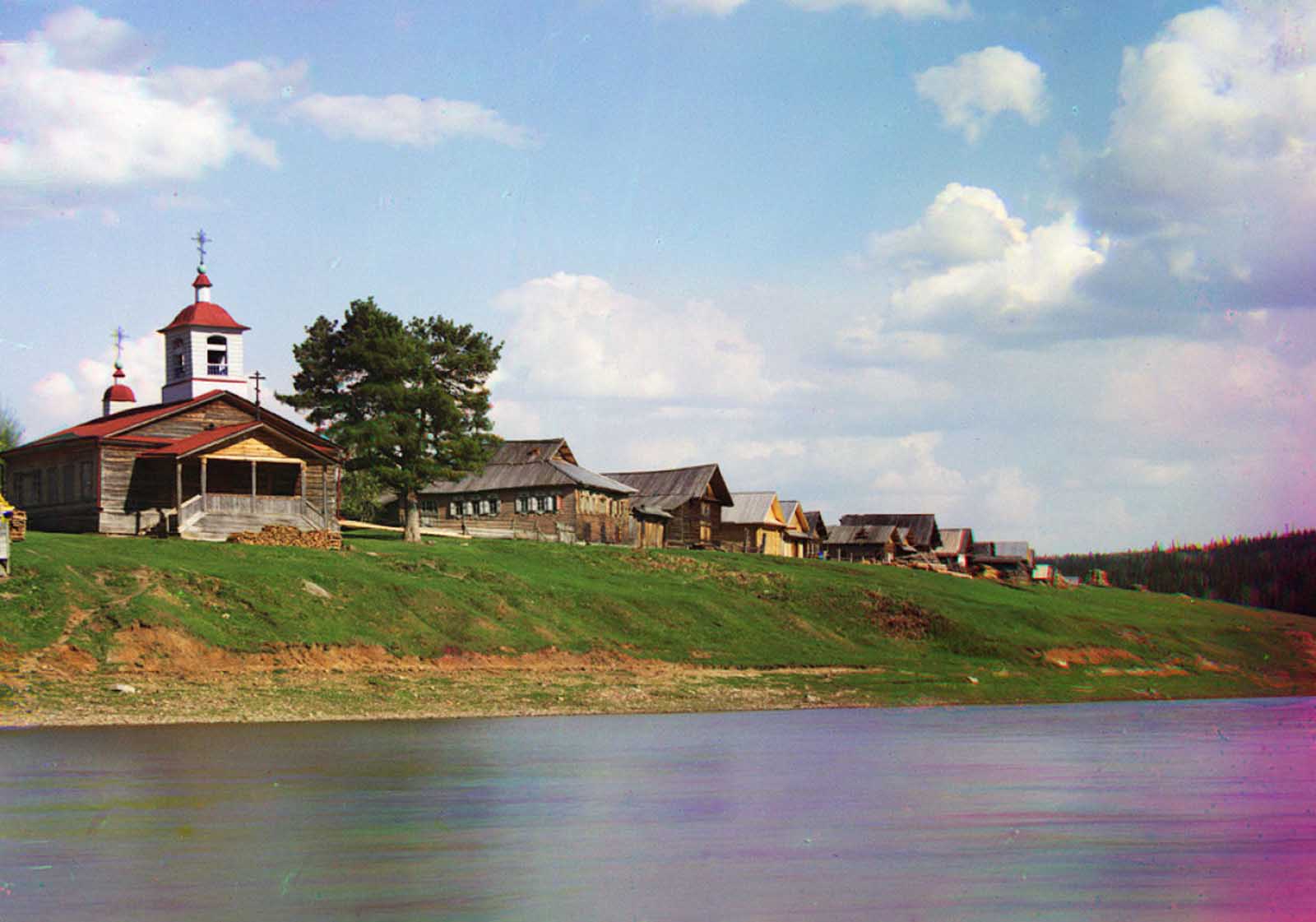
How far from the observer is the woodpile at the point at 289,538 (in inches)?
2414

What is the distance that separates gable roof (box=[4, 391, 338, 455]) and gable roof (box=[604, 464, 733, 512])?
4060 centimetres

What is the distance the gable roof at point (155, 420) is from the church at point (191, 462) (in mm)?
80

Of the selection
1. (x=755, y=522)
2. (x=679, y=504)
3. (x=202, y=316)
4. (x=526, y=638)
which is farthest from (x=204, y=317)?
(x=755, y=522)

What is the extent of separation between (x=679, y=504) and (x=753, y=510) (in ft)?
43.1

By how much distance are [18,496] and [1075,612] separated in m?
52.8

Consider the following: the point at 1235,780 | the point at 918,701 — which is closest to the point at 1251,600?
the point at 918,701

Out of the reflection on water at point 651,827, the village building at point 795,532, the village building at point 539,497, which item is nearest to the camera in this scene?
the reflection on water at point 651,827

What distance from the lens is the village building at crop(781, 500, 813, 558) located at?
125m

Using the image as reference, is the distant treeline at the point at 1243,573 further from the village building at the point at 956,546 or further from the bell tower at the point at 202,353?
the bell tower at the point at 202,353

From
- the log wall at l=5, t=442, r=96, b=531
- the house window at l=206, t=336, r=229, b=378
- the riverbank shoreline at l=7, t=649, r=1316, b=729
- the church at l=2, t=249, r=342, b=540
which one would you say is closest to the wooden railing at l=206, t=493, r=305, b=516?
the church at l=2, t=249, r=342, b=540

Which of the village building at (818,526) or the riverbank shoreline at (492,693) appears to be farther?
the village building at (818,526)

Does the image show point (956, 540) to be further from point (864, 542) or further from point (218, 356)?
point (218, 356)

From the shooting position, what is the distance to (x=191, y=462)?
217ft

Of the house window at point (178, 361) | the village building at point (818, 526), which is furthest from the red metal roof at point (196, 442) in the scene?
the village building at point (818, 526)
